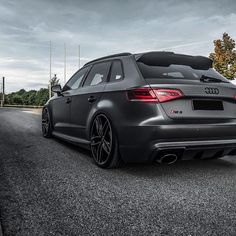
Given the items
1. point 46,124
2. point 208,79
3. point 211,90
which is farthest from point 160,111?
point 46,124

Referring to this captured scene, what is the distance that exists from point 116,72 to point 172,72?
0.80 metres

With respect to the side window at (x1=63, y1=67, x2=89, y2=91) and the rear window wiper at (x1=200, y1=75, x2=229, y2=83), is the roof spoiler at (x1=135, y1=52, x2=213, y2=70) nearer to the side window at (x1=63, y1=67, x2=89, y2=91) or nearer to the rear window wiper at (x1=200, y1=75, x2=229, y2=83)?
the rear window wiper at (x1=200, y1=75, x2=229, y2=83)

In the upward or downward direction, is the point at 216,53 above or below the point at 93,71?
above

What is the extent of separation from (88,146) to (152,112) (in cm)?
150

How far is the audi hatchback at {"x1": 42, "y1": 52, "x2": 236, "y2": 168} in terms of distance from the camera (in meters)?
3.46

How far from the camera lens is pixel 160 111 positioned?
3.45 metres

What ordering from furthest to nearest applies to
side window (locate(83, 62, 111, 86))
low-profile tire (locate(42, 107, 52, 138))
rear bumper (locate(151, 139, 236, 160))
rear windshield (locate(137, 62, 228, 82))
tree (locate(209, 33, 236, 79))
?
tree (locate(209, 33, 236, 79))
low-profile tire (locate(42, 107, 52, 138))
side window (locate(83, 62, 111, 86))
rear windshield (locate(137, 62, 228, 82))
rear bumper (locate(151, 139, 236, 160))

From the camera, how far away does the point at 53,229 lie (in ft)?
7.36

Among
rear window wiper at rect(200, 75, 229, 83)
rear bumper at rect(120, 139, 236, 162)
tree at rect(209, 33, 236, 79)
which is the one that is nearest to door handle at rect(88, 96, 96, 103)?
rear bumper at rect(120, 139, 236, 162)

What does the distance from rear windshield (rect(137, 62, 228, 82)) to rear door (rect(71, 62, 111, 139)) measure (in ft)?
2.58

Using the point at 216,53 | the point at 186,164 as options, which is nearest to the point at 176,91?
the point at 186,164

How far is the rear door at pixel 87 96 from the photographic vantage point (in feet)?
14.7

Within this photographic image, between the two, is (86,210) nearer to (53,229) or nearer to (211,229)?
(53,229)

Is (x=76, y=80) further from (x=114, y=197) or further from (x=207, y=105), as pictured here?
(x=114, y=197)
